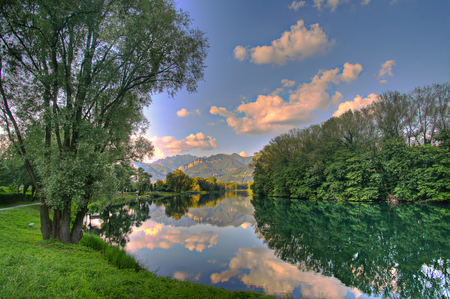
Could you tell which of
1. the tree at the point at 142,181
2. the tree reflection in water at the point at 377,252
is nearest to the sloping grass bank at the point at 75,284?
the tree reflection in water at the point at 377,252

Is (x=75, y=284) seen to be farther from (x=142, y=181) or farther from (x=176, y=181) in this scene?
(x=176, y=181)

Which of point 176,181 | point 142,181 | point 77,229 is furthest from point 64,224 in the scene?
point 176,181

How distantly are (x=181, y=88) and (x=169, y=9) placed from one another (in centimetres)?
464

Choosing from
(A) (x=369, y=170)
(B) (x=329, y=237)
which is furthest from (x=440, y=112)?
(B) (x=329, y=237)

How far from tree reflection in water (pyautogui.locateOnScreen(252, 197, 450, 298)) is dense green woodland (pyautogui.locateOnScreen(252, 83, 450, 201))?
14378 mm

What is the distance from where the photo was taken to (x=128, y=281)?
239 inches

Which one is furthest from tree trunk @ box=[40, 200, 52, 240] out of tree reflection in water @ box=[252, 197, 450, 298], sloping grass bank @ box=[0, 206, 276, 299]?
tree reflection in water @ box=[252, 197, 450, 298]

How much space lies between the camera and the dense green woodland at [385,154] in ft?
98.3

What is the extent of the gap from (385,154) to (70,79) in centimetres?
4440

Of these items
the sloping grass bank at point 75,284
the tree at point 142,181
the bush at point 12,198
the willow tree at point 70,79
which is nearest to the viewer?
the sloping grass bank at point 75,284

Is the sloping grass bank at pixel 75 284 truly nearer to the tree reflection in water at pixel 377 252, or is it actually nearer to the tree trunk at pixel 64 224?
the tree trunk at pixel 64 224

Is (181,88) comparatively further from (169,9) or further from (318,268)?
(318,268)

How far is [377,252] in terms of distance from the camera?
460 inches

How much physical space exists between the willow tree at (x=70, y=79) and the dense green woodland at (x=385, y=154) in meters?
39.0
